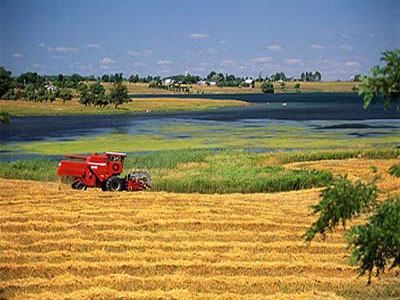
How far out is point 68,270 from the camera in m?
11.6

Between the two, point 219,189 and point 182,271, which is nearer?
point 182,271

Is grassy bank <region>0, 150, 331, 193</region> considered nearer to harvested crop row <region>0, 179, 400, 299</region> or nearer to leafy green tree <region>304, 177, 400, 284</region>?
harvested crop row <region>0, 179, 400, 299</region>

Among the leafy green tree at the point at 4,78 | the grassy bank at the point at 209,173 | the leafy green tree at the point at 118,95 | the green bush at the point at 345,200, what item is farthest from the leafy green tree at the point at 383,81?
the leafy green tree at the point at 118,95

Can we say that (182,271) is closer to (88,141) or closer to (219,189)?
(219,189)

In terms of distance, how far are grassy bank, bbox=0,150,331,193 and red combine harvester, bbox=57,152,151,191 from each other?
8.90 ft

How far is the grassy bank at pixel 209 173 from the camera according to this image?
21844mm

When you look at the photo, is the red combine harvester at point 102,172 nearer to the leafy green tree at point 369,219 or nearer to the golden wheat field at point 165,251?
the golden wheat field at point 165,251

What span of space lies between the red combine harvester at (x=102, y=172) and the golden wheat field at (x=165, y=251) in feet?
3.62

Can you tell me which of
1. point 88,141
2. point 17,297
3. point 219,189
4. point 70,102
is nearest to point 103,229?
point 17,297

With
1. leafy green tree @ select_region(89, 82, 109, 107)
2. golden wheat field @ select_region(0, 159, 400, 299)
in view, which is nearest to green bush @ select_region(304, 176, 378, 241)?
golden wheat field @ select_region(0, 159, 400, 299)

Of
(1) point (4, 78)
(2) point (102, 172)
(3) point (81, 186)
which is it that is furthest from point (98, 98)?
(2) point (102, 172)

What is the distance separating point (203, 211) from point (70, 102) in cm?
7738

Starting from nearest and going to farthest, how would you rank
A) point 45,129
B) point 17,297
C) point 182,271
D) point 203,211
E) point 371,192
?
point 371,192 → point 17,297 → point 182,271 → point 203,211 → point 45,129

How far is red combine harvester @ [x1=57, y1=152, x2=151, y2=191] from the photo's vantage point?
18844 millimetres
